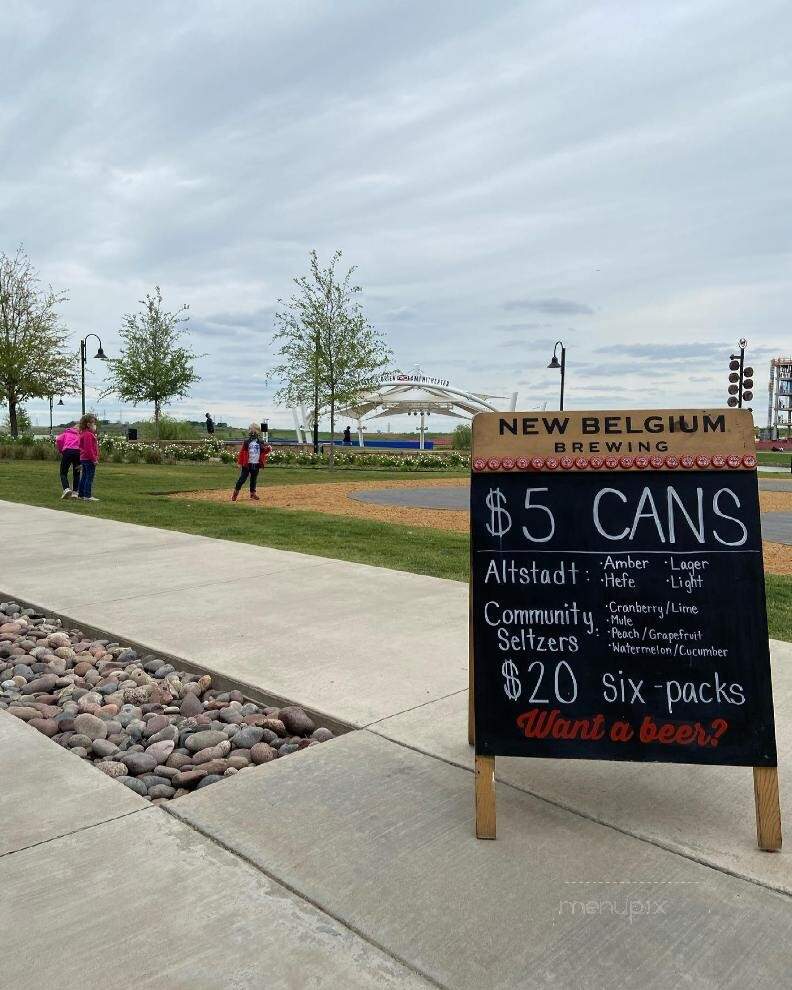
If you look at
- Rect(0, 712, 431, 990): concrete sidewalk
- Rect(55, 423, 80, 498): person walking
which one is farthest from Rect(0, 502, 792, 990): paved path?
Rect(55, 423, 80, 498): person walking

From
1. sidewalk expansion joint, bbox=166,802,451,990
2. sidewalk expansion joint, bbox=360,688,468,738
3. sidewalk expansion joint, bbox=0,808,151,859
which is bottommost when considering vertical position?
sidewalk expansion joint, bbox=166,802,451,990

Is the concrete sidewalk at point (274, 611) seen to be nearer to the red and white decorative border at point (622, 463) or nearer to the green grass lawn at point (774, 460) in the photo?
the red and white decorative border at point (622, 463)

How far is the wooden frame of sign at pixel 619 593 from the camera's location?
9.27 feet

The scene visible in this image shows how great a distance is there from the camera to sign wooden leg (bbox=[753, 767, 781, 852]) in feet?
8.84

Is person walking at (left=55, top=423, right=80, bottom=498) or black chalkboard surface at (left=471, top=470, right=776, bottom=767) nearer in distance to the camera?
black chalkboard surface at (left=471, top=470, right=776, bottom=767)

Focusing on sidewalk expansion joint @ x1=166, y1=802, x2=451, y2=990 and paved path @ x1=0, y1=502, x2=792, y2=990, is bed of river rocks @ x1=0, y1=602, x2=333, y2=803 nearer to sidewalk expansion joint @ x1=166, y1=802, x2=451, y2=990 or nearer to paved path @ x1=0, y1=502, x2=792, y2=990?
paved path @ x1=0, y1=502, x2=792, y2=990

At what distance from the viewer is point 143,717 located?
3971 mm

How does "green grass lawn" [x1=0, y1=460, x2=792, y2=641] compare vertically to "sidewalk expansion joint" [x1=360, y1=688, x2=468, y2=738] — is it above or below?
above

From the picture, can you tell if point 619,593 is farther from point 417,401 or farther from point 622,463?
point 417,401

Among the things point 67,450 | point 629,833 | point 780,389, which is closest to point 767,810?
point 629,833

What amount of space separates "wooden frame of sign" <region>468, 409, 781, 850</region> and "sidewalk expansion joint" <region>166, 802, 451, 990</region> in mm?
655

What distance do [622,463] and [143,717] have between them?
2642 mm

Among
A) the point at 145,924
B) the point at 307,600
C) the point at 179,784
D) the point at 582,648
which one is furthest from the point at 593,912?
the point at 307,600

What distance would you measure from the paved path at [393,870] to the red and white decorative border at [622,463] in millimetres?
1276
